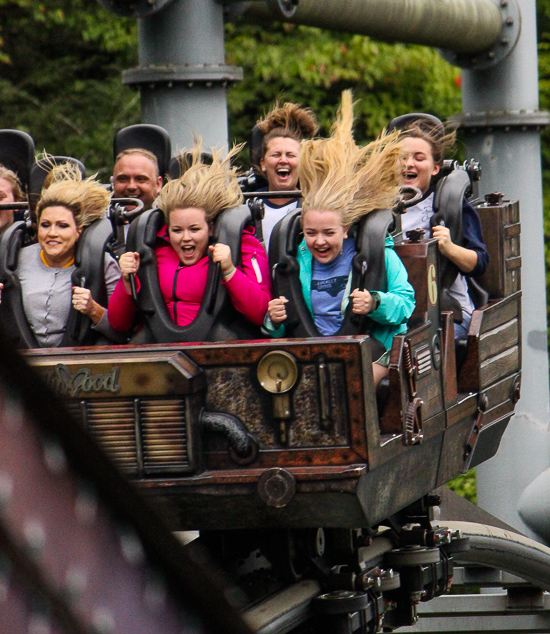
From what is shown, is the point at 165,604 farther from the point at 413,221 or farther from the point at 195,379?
the point at 413,221

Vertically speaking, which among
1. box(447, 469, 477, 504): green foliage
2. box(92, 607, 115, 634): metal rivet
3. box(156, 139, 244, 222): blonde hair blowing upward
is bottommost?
box(447, 469, 477, 504): green foliage

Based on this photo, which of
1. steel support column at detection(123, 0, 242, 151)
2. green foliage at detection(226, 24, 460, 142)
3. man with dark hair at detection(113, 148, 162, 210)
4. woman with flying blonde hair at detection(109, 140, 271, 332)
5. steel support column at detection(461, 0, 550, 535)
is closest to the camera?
woman with flying blonde hair at detection(109, 140, 271, 332)

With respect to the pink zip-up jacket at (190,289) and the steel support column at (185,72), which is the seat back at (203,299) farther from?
the steel support column at (185,72)

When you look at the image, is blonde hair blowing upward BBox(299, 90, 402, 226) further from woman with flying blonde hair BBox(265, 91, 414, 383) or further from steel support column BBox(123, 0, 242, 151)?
steel support column BBox(123, 0, 242, 151)

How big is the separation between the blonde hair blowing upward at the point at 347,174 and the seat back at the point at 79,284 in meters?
0.77

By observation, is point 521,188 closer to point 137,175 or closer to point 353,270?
point 137,175

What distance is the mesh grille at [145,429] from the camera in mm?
3668

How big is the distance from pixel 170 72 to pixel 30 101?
6.90 metres

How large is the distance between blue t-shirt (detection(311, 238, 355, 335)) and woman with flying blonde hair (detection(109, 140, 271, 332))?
0.59ft

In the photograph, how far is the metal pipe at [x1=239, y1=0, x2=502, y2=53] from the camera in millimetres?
8453

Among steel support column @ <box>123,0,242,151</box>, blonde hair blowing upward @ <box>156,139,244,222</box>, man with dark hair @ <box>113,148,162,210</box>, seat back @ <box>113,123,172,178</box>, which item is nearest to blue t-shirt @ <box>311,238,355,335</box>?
blonde hair blowing upward @ <box>156,139,244,222</box>

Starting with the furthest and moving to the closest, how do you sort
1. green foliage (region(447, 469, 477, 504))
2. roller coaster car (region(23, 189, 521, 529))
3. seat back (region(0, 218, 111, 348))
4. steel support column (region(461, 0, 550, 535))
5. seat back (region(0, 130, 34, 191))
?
green foliage (region(447, 469, 477, 504)) < steel support column (region(461, 0, 550, 535)) < seat back (region(0, 130, 34, 191)) < seat back (region(0, 218, 111, 348)) < roller coaster car (region(23, 189, 521, 529))

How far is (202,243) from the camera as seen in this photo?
4.06 m

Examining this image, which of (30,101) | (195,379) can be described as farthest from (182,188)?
(30,101)
